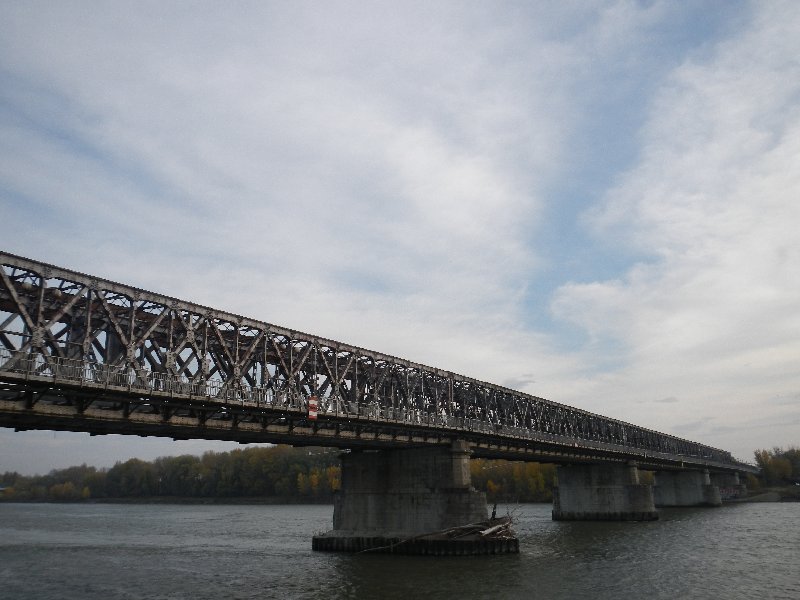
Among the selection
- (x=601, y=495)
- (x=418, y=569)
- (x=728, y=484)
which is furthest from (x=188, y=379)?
(x=728, y=484)

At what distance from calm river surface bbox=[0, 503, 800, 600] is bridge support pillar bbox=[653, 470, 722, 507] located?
7651 centimetres

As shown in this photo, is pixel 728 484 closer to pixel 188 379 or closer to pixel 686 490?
pixel 686 490

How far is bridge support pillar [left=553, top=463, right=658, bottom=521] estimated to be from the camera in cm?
10075

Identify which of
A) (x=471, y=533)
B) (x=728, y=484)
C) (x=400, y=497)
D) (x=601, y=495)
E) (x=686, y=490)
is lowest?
(x=471, y=533)

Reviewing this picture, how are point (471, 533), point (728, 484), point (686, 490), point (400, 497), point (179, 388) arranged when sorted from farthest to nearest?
1. point (728, 484)
2. point (686, 490)
3. point (400, 497)
4. point (471, 533)
5. point (179, 388)

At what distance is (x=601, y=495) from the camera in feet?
343

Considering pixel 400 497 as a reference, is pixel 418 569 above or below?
below

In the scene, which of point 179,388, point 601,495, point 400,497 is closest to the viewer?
point 179,388

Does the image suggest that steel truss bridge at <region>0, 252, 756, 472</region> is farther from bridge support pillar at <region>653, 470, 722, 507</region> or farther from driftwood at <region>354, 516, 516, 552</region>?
bridge support pillar at <region>653, 470, 722, 507</region>

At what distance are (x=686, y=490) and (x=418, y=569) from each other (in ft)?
415

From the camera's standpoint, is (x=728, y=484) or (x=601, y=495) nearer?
(x=601, y=495)

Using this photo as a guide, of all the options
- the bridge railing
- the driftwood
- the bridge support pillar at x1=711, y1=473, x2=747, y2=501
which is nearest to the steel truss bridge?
the bridge railing

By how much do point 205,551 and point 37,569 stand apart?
636 inches

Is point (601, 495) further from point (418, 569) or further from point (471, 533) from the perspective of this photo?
point (418, 569)
